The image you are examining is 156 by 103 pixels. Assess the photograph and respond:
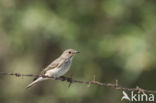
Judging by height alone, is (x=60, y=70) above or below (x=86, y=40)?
below

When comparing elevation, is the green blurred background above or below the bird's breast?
above

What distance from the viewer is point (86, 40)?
1502cm

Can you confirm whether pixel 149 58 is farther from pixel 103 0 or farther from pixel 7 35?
pixel 7 35

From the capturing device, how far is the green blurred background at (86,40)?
1414cm

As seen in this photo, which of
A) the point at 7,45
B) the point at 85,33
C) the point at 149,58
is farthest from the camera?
the point at 7,45

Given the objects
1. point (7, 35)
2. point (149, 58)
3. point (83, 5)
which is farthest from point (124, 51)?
point (7, 35)

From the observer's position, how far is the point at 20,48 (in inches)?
582

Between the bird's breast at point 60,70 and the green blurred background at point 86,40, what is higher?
the green blurred background at point 86,40

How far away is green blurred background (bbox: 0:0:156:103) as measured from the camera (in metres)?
14.1

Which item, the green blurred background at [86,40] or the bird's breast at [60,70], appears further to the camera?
the green blurred background at [86,40]

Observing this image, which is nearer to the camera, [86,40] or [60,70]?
[60,70]

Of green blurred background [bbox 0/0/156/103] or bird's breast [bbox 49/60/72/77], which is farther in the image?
green blurred background [bbox 0/0/156/103]

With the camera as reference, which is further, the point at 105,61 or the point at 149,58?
the point at 105,61

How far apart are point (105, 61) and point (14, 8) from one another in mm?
2228
